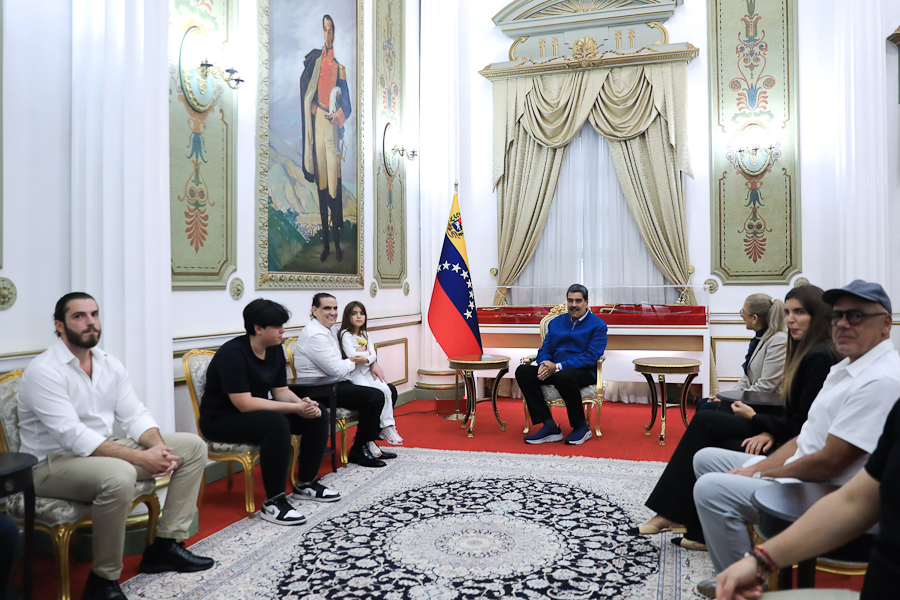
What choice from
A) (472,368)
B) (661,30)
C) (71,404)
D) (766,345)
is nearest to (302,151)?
(472,368)

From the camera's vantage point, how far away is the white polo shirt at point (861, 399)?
174 cm

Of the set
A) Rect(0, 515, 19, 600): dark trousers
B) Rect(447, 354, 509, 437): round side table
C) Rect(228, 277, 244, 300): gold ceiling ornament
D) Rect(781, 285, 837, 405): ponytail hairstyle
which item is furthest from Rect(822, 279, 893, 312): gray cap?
Rect(447, 354, 509, 437): round side table

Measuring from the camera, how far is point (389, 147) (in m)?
6.43

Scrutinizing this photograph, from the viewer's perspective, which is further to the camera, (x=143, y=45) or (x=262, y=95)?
(x=262, y=95)

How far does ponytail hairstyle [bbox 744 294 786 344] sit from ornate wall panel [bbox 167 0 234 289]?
10.6 feet

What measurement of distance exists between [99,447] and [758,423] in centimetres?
275

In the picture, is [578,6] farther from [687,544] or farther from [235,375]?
[687,544]

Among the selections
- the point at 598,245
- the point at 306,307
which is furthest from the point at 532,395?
the point at 598,245

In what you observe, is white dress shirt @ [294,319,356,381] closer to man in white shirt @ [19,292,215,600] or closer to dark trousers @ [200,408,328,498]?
dark trousers @ [200,408,328,498]

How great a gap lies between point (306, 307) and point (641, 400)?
3973mm

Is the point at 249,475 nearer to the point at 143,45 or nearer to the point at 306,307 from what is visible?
the point at 306,307

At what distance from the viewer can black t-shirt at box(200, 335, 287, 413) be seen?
3293 mm

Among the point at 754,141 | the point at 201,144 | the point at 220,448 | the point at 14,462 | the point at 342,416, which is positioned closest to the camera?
the point at 14,462

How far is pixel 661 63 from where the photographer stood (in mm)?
7105
